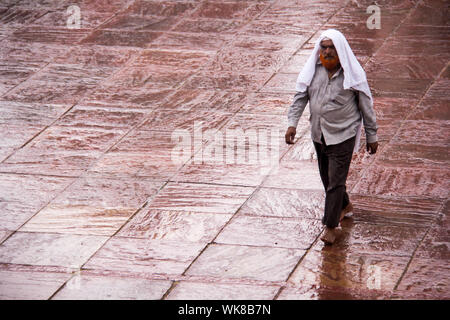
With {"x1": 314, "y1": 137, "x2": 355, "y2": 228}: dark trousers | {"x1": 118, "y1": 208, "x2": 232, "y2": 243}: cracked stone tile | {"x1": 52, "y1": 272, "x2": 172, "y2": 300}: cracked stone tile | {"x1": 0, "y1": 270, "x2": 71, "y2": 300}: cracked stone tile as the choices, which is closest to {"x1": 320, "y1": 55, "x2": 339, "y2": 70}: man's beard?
{"x1": 314, "y1": 137, "x2": 355, "y2": 228}: dark trousers

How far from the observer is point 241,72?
10750mm

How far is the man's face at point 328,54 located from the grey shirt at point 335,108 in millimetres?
97

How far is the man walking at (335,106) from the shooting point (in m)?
6.70

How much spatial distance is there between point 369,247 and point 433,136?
2.36 meters

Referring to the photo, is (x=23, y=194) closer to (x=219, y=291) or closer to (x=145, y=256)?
(x=145, y=256)

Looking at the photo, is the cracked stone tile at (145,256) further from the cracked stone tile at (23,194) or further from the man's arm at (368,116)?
the man's arm at (368,116)

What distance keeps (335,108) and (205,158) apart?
7.04 ft

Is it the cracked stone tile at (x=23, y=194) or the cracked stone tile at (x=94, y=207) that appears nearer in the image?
the cracked stone tile at (x=94, y=207)

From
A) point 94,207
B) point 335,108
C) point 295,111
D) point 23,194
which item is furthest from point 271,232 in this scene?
point 23,194

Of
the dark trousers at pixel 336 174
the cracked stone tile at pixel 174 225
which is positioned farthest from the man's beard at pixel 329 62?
the cracked stone tile at pixel 174 225

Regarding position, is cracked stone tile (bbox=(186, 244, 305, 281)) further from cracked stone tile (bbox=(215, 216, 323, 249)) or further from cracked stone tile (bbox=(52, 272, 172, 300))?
cracked stone tile (bbox=(52, 272, 172, 300))

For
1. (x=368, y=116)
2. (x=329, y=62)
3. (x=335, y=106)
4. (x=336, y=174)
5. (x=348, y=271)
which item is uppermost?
(x=329, y=62)

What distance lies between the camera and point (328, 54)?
6.68 metres
